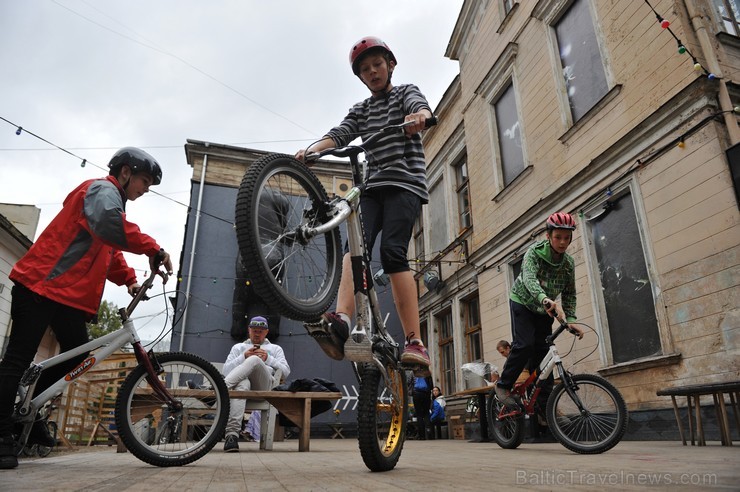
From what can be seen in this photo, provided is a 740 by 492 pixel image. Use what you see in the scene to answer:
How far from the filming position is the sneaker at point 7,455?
2.23 m

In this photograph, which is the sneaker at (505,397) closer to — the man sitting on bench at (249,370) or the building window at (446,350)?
the man sitting on bench at (249,370)

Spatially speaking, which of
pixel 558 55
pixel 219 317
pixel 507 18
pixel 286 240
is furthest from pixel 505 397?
pixel 219 317

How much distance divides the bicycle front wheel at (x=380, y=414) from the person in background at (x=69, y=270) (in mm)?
1385

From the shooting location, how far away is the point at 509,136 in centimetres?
923

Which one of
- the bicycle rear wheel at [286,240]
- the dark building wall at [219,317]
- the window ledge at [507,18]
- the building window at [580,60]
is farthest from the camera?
the dark building wall at [219,317]

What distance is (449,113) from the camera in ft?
40.2

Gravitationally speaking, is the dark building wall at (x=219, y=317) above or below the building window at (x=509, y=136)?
below

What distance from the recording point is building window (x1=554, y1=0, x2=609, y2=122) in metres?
6.88

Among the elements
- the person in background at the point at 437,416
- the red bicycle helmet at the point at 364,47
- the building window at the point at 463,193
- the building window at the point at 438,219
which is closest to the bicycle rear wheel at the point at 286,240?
the red bicycle helmet at the point at 364,47

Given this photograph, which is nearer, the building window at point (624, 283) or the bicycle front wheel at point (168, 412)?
the bicycle front wheel at point (168, 412)

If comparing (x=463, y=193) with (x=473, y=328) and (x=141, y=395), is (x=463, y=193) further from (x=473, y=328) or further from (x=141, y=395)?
(x=141, y=395)

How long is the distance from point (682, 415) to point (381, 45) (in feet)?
15.8

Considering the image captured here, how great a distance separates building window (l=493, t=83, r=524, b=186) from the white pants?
5928 mm

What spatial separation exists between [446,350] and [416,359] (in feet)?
31.7
